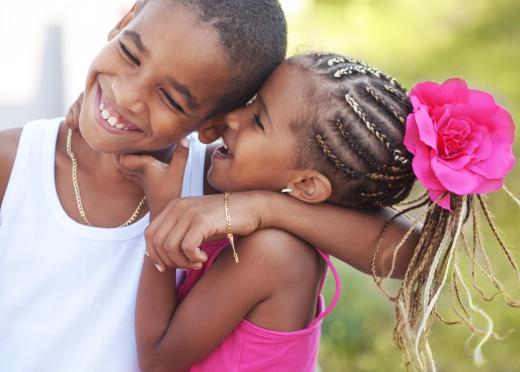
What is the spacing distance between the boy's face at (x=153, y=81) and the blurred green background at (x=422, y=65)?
174 cm

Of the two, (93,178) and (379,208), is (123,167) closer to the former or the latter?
(93,178)

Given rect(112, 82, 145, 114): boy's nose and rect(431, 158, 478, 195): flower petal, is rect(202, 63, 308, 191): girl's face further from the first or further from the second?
rect(431, 158, 478, 195): flower petal

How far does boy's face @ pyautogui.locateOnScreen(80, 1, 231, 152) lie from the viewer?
1927 mm

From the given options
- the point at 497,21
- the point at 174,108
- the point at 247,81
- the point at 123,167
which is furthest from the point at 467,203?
the point at 497,21

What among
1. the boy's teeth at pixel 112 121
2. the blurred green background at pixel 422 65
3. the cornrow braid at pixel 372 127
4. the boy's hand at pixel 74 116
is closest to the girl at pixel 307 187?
the cornrow braid at pixel 372 127

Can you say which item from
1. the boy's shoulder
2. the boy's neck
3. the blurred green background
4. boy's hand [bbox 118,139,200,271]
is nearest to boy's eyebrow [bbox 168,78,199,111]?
boy's hand [bbox 118,139,200,271]

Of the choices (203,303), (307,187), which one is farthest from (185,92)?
(203,303)

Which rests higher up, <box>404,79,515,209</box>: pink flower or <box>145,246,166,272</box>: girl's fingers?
<box>404,79,515,209</box>: pink flower

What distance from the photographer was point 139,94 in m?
1.97

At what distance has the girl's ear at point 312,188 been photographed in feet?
6.70

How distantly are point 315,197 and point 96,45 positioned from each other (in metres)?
2.68

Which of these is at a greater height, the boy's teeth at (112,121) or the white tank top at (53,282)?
the boy's teeth at (112,121)

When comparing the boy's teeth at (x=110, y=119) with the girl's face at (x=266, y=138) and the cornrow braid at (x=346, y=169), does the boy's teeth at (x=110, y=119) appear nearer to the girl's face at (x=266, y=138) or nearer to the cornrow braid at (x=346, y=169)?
the girl's face at (x=266, y=138)

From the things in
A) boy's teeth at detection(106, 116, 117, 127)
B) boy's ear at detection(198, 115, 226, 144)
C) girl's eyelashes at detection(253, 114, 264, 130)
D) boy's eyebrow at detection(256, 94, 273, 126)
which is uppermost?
boy's eyebrow at detection(256, 94, 273, 126)
